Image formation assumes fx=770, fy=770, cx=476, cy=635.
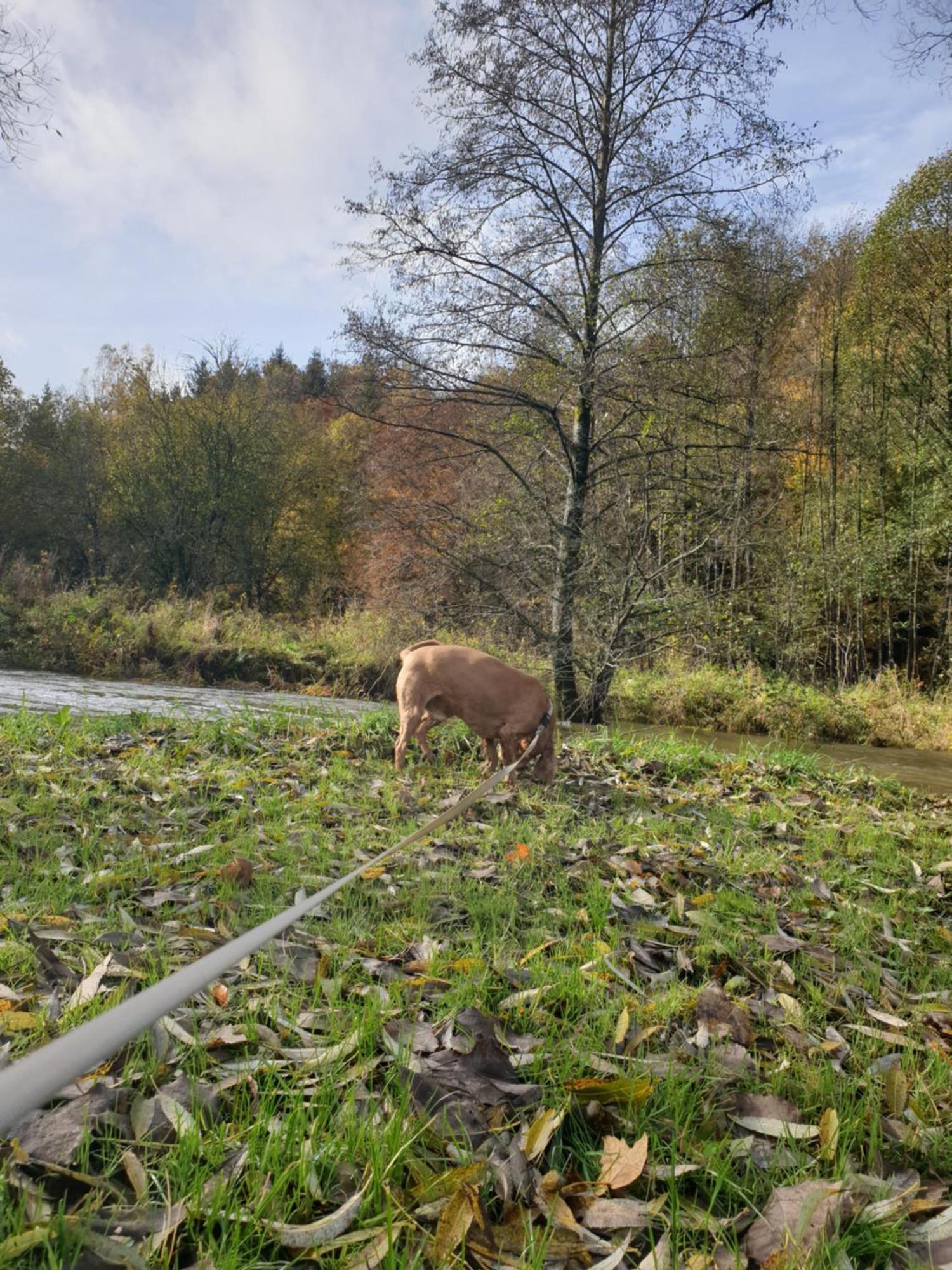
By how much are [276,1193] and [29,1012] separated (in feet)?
3.25

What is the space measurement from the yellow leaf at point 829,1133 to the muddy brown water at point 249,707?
6.96m

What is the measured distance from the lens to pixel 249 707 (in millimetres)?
9266

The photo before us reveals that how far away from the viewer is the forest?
37.3ft

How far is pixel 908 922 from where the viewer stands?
3539 millimetres

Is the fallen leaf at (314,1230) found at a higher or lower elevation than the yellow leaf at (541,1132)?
higher

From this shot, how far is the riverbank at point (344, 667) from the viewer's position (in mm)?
13570

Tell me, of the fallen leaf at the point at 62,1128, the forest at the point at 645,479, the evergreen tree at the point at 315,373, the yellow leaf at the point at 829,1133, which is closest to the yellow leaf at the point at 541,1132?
the yellow leaf at the point at 829,1133

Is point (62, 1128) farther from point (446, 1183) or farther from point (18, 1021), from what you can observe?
point (446, 1183)

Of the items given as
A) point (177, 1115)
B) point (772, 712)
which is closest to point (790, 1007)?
point (177, 1115)

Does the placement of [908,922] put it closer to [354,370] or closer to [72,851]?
[72,851]

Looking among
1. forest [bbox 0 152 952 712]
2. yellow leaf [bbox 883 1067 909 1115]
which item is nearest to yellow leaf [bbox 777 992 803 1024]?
yellow leaf [bbox 883 1067 909 1115]

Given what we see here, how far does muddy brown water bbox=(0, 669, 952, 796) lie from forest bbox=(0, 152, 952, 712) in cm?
157

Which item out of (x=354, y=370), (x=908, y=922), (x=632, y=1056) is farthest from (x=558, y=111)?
(x=632, y=1056)

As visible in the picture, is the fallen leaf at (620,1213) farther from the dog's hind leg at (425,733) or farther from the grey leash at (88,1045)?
the dog's hind leg at (425,733)
